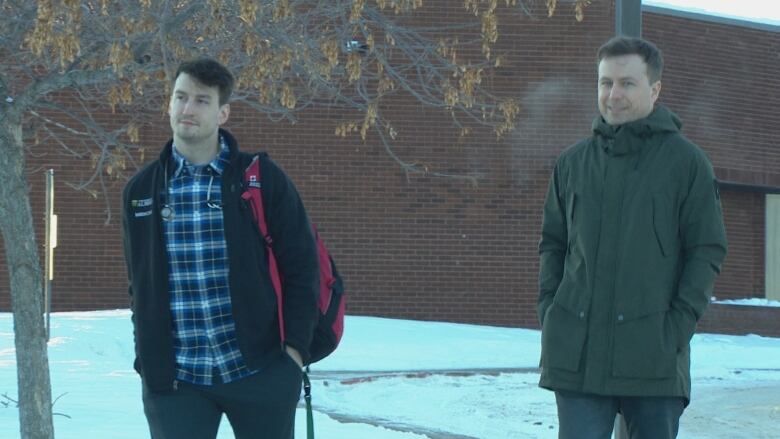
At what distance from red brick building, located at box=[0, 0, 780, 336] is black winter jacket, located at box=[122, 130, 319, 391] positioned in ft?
46.3

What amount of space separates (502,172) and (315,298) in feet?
48.7

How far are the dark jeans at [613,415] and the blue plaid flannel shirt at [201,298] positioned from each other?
3.71ft

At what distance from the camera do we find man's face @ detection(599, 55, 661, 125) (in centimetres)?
441

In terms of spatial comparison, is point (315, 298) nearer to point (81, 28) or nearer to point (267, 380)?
point (267, 380)

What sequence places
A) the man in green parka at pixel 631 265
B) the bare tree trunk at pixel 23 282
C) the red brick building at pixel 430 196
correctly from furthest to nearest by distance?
the red brick building at pixel 430 196 → the bare tree trunk at pixel 23 282 → the man in green parka at pixel 631 265

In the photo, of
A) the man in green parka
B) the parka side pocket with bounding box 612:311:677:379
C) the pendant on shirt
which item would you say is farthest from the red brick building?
the parka side pocket with bounding box 612:311:677:379

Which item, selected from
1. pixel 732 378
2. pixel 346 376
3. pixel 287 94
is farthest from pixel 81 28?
pixel 732 378

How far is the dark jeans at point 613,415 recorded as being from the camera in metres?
4.30

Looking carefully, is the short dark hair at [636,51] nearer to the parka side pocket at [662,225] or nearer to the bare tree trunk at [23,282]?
the parka side pocket at [662,225]

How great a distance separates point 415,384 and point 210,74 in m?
9.65

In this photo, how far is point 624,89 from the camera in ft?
14.5

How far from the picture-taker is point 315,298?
415 cm

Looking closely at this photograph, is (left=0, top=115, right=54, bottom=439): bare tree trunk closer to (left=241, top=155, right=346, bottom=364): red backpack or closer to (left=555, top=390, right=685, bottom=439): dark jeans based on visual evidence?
(left=241, top=155, right=346, bottom=364): red backpack

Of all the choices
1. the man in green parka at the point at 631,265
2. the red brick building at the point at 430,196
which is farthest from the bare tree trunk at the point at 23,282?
the red brick building at the point at 430,196
